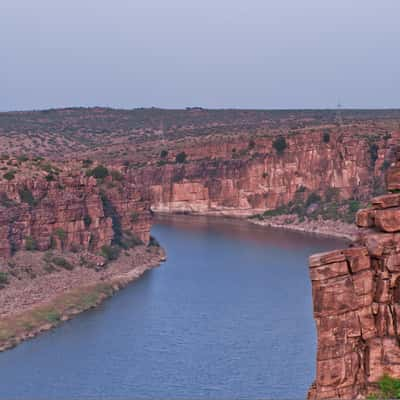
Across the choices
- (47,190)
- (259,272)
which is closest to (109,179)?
(47,190)

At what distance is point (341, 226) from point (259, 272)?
24553 millimetres

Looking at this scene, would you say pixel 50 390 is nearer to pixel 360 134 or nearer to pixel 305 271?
pixel 305 271

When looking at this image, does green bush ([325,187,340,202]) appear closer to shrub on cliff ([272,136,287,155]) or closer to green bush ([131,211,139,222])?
shrub on cliff ([272,136,287,155])

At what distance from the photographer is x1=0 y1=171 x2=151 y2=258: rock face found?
56.4m

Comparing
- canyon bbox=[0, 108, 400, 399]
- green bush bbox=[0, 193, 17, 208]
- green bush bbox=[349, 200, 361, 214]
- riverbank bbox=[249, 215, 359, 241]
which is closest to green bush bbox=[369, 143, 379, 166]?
canyon bbox=[0, 108, 400, 399]

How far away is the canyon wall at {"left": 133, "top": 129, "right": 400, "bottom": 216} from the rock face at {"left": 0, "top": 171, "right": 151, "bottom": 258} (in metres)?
27.7

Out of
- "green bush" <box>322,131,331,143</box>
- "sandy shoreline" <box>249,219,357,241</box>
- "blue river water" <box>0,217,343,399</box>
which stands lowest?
"sandy shoreline" <box>249,219,357,241</box>

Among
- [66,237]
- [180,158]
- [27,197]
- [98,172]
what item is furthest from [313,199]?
[27,197]

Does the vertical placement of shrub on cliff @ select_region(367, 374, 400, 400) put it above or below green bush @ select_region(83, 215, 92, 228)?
above

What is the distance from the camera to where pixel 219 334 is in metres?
39.8

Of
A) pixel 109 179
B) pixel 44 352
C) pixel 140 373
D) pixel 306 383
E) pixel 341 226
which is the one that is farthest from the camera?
pixel 341 226

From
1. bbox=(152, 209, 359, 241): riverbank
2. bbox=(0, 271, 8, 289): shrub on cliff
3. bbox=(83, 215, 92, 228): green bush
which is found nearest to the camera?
bbox=(0, 271, 8, 289): shrub on cliff

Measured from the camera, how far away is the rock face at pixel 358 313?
16500 mm

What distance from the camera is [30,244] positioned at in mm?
56625
